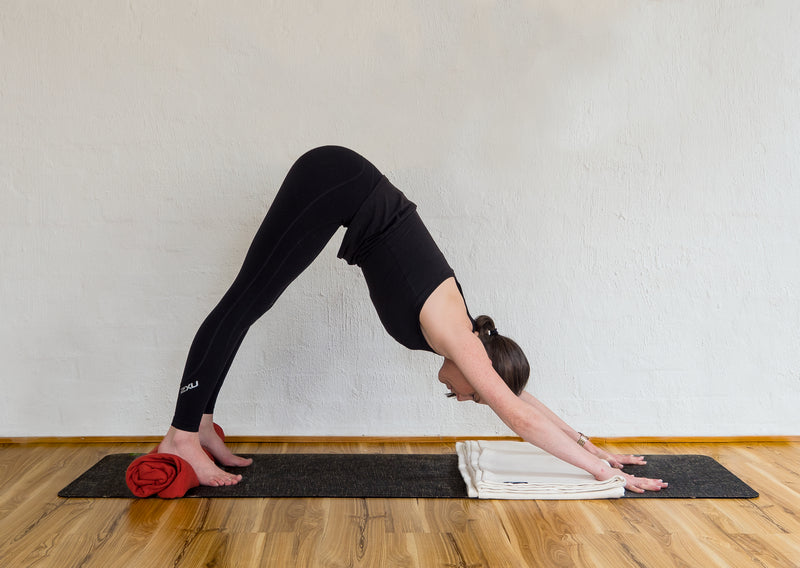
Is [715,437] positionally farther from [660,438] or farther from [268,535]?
[268,535]

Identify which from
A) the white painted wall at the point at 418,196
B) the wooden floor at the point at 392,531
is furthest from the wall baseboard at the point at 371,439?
the wooden floor at the point at 392,531

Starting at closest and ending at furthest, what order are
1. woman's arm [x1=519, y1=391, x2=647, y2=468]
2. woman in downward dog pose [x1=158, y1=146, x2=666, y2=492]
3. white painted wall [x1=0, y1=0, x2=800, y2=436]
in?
1. woman in downward dog pose [x1=158, y1=146, x2=666, y2=492]
2. woman's arm [x1=519, y1=391, x2=647, y2=468]
3. white painted wall [x1=0, y1=0, x2=800, y2=436]

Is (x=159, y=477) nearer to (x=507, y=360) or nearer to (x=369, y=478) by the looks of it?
(x=369, y=478)

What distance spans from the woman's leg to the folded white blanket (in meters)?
0.95

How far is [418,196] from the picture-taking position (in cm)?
316

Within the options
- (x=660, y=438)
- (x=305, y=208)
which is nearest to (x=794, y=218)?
(x=660, y=438)

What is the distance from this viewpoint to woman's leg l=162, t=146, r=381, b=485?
2369mm

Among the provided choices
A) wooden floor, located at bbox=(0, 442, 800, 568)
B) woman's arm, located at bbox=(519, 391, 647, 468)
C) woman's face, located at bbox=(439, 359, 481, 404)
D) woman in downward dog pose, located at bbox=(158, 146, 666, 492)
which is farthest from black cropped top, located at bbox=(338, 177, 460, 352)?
wooden floor, located at bbox=(0, 442, 800, 568)

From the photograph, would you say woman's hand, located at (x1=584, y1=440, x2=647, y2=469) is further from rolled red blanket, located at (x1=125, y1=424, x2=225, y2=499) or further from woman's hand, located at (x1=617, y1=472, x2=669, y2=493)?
rolled red blanket, located at (x1=125, y1=424, x2=225, y2=499)

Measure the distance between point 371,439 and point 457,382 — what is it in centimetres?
83

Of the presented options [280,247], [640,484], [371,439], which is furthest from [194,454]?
[640,484]

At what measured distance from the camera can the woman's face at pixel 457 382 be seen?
2502 mm

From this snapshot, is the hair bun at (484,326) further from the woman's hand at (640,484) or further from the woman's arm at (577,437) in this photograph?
the woman's hand at (640,484)

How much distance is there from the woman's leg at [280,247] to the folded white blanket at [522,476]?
95 centimetres
